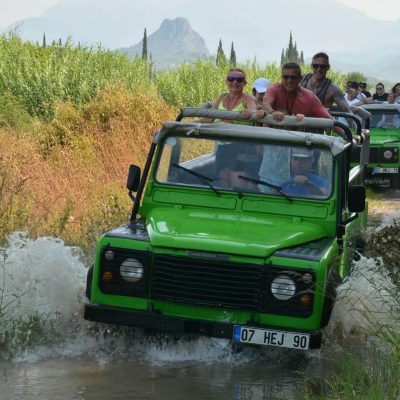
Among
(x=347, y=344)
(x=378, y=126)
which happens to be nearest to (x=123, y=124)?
(x=378, y=126)

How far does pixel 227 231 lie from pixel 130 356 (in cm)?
115

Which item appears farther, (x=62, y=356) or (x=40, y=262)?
(x=40, y=262)

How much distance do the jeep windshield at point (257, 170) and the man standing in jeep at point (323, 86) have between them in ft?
10.3

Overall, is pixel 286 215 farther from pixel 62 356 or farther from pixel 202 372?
pixel 62 356

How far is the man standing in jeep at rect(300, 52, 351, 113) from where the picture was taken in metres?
11.6

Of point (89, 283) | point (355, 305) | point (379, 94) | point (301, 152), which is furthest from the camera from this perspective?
point (379, 94)

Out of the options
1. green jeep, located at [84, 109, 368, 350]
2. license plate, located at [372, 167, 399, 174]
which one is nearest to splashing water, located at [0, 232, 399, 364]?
green jeep, located at [84, 109, 368, 350]

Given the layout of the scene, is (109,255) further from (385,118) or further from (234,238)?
(385,118)

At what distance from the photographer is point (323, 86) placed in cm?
1173

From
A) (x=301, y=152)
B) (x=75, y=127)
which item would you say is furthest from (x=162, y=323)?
Answer: (x=75, y=127)

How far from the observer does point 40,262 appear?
8.55 metres

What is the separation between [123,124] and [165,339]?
32.0ft

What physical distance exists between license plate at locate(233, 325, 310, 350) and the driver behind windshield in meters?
1.49

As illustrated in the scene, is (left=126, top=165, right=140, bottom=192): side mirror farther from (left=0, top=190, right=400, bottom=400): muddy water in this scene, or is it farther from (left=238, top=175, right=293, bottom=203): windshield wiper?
(left=238, top=175, right=293, bottom=203): windshield wiper
